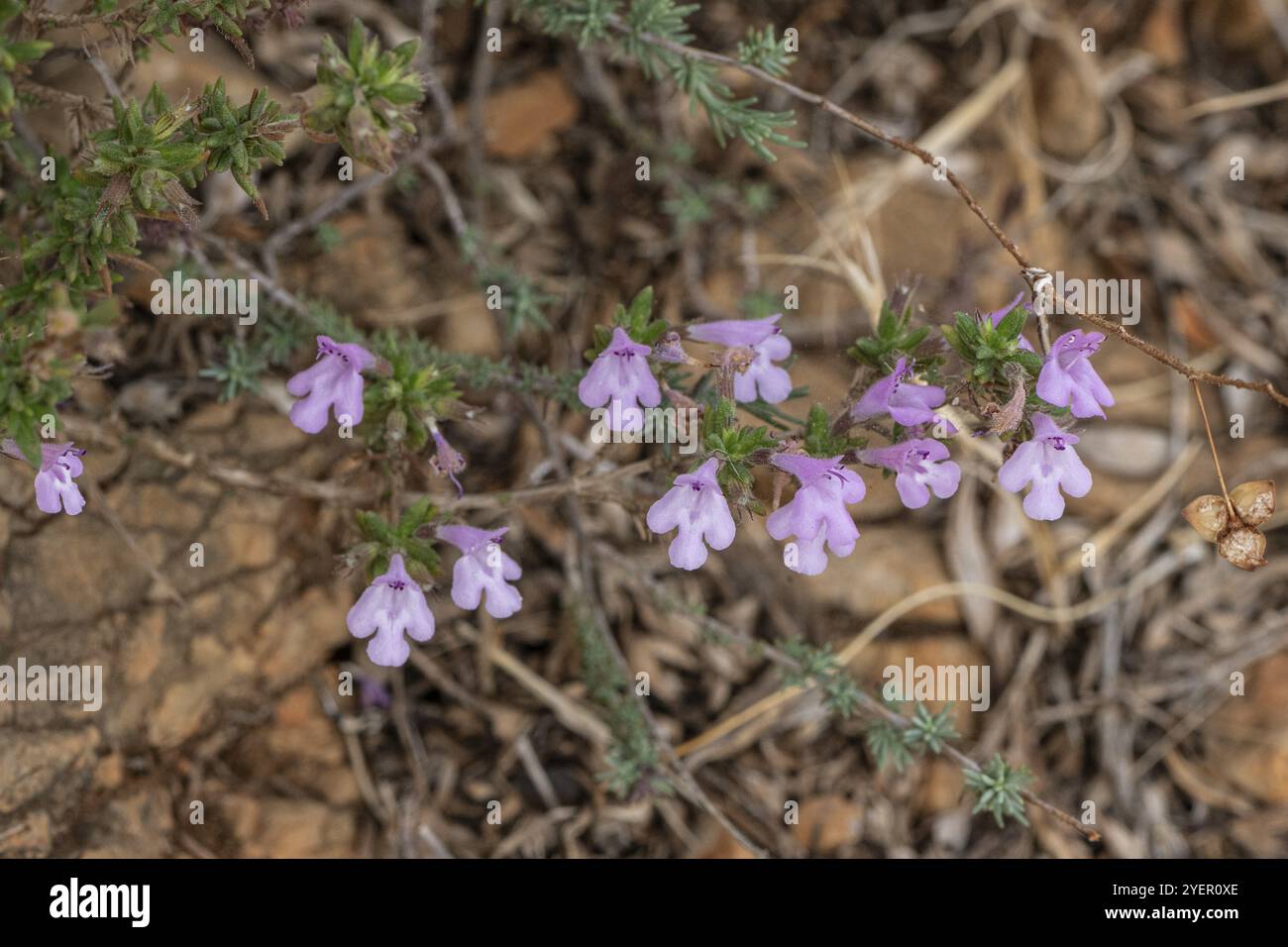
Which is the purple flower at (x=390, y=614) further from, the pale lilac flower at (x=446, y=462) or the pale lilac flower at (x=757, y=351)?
the pale lilac flower at (x=757, y=351)

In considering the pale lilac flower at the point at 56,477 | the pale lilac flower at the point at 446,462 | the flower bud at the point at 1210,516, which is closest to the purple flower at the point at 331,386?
the pale lilac flower at the point at 446,462

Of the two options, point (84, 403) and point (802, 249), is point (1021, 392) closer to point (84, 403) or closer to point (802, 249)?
point (802, 249)

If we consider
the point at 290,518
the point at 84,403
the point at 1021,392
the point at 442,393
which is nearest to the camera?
the point at 1021,392

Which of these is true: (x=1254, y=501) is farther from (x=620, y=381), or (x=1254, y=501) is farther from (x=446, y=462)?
(x=446, y=462)

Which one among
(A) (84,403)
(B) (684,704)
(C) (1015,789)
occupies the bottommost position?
(C) (1015,789)

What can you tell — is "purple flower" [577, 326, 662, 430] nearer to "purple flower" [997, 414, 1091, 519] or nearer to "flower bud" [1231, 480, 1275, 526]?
"purple flower" [997, 414, 1091, 519]

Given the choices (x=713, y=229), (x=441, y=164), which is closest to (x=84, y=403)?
(x=441, y=164)

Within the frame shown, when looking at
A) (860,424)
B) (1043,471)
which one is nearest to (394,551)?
(860,424)
